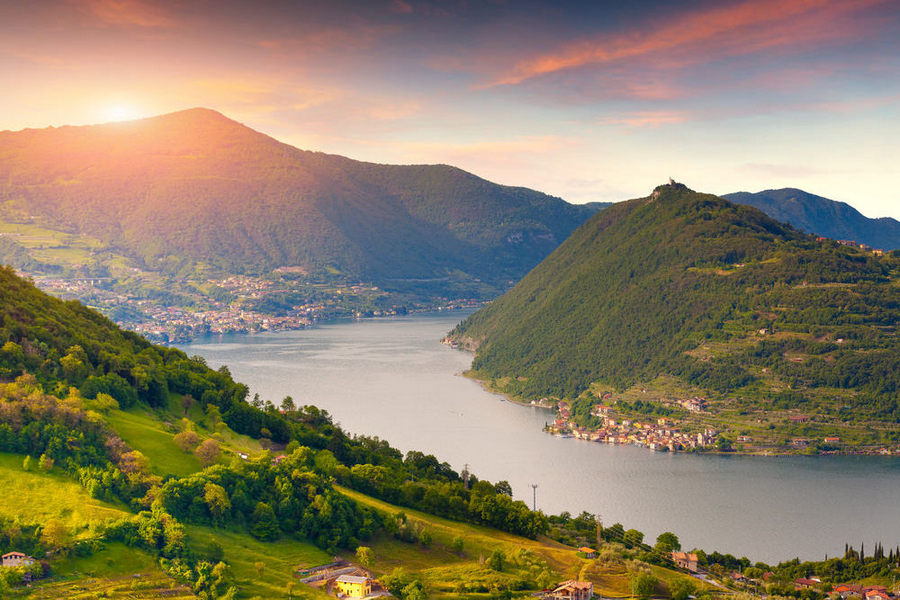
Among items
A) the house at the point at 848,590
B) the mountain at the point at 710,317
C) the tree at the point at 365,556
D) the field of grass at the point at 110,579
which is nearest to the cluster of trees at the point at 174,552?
the field of grass at the point at 110,579

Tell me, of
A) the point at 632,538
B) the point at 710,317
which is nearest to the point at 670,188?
the point at 710,317

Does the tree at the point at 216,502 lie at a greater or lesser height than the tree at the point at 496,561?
greater

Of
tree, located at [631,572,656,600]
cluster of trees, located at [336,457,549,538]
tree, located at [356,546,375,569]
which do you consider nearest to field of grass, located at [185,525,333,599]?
tree, located at [356,546,375,569]

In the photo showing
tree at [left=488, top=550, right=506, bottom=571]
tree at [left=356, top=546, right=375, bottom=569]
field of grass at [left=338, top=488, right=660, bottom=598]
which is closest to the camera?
tree at [left=356, top=546, right=375, bottom=569]

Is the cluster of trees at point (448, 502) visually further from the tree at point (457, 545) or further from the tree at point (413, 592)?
the tree at point (413, 592)

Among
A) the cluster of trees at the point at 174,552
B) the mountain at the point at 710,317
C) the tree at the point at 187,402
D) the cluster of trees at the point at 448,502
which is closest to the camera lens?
the cluster of trees at the point at 174,552

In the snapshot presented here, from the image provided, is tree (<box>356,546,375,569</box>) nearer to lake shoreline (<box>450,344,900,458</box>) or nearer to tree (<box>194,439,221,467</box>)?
tree (<box>194,439,221,467</box>)

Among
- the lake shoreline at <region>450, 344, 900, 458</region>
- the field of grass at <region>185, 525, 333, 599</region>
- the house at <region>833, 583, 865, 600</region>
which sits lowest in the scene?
the house at <region>833, 583, 865, 600</region>

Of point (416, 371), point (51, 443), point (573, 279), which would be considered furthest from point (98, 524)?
point (573, 279)
